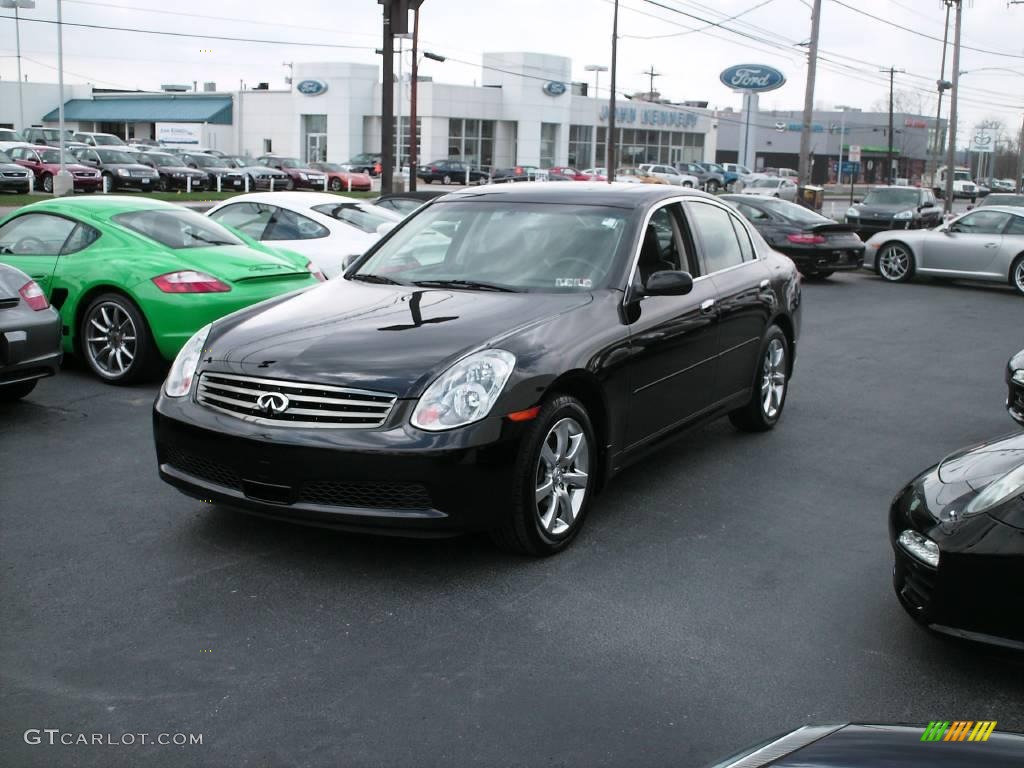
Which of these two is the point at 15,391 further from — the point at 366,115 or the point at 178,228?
the point at 366,115

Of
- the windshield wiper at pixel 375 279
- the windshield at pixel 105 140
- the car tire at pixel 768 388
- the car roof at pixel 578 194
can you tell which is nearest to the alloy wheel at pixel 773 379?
the car tire at pixel 768 388

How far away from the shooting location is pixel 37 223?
8.91 m

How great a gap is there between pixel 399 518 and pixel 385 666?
0.76 m

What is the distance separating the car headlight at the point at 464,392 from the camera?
445cm

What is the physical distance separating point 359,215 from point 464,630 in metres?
9.24

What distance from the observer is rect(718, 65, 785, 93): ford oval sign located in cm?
6003

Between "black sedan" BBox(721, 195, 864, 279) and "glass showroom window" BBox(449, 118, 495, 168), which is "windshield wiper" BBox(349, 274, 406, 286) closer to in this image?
"black sedan" BBox(721, 195, 864, 279)

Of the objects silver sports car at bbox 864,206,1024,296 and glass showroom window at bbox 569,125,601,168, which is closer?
silver sports car at bbox 864,206,1024,296

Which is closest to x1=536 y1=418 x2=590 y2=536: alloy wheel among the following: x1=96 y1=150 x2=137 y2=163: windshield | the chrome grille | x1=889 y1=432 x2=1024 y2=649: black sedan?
the chrome grille

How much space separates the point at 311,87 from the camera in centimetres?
7256

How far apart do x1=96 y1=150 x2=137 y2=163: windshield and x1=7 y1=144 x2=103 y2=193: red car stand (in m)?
1.01

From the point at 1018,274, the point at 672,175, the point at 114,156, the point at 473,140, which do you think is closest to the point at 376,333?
the point at 1018,274

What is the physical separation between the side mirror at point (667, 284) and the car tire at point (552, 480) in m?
0.79

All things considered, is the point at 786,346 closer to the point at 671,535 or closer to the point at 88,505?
the point at 671,535
